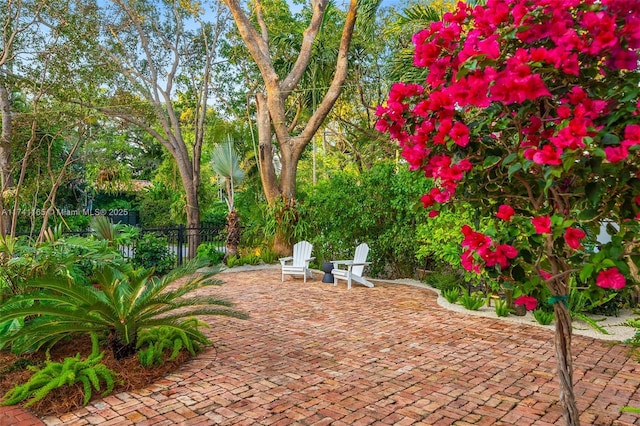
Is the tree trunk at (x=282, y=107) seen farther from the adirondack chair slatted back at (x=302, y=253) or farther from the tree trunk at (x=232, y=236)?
the adirondack chair slatted back at (x=302, y=253)

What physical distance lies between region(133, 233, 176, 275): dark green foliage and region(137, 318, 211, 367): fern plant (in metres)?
5.79

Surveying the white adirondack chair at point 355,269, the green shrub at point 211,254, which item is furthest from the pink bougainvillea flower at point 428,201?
the green shrub at point 211,254

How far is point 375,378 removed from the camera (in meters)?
3.85

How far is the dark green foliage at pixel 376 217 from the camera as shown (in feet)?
28.9

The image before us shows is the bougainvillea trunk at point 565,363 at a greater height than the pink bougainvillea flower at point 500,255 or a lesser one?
lesser

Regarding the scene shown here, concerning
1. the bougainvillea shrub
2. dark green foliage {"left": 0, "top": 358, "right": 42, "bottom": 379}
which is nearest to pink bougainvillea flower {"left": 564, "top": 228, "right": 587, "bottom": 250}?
the bougainvillea shrub

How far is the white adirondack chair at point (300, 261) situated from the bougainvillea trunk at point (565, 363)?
674cm

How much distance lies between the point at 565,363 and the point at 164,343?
3376mm

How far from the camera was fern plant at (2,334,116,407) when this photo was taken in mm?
3318

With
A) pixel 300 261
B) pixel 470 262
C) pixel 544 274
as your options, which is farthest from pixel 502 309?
pixel 300 261

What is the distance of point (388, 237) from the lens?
905cm

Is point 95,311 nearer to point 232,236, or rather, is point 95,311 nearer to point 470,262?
point 470,262

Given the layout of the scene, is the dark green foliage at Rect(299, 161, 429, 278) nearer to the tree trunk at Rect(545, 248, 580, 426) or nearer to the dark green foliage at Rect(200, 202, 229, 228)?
the tree trunk at Rect(545, 248, 580, 426)

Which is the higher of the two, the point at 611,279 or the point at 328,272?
the point at 611,279
